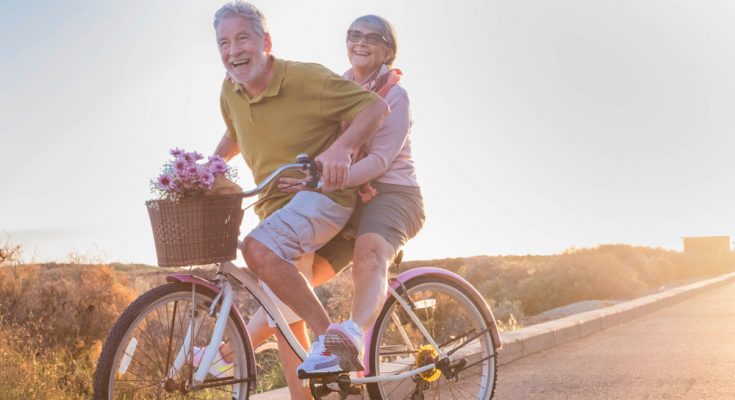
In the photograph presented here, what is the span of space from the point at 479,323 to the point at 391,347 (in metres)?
0.65

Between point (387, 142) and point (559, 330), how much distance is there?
6860mm

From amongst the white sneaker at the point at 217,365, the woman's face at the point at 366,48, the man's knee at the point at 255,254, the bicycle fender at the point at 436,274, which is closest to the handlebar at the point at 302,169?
the man's knee at the point at 255,254

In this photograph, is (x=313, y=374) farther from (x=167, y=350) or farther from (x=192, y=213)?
(x=192, y=213)

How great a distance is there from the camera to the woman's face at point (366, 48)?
5.04 metres

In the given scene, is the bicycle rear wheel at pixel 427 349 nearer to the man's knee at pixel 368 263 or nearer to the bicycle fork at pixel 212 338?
the man's knee at pixel 368 263

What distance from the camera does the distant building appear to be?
1781 inches

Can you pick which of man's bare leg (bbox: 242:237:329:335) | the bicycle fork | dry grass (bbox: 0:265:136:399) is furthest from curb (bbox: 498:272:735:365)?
dry grass (bbox: 0:265:136:399)

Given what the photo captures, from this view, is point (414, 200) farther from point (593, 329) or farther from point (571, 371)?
point (593, 329)

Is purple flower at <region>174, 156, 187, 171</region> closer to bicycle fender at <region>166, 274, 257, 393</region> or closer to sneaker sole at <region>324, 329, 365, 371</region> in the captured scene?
bicycle fender at <region>166, 274, 257, 393</region>

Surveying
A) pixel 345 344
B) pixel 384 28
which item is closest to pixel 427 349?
pixel 345 344

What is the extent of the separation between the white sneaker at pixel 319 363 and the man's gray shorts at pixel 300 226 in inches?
16.8

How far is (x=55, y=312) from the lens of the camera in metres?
14.9

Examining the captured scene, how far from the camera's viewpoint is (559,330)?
417 inches

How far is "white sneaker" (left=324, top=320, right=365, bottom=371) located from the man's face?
47.9 inches
